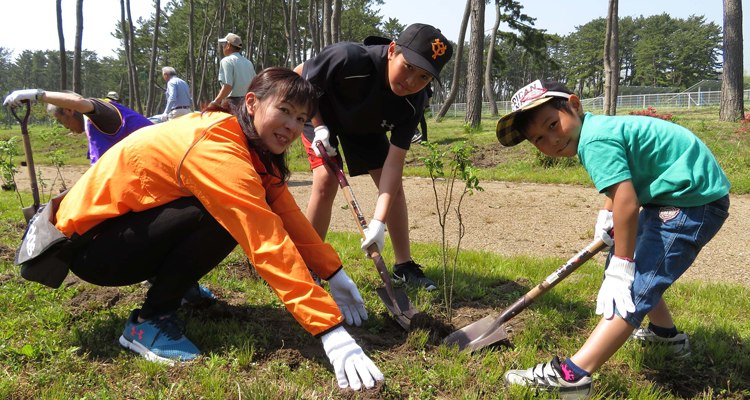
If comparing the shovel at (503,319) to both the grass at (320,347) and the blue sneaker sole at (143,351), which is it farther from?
the blue sneaker sole at (143,351)

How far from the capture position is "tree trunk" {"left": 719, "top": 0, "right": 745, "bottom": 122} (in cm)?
1192

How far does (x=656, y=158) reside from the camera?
84.4 inches

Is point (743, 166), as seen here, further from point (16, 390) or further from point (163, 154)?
point (16, 390)

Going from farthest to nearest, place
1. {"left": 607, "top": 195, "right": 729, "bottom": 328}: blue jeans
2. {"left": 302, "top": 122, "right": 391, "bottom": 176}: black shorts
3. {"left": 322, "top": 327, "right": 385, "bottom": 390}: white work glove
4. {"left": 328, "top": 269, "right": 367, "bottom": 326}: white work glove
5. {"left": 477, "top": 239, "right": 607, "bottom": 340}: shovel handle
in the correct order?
{"left": 302, "top": 122, "right": 391, "bottom": 176}: black shorts → {"left": 328, "top": 269, "right": 367, "bottom": 326}: white work glove → {"left": 477, "top": 239, "right": 607, "bottom": 340}: shovel handle → {"left": 607, "top": 195, "right": 729, "bottom": 328}: blue jeans → {"left": 322, "top": 327, "right": 385, "bottom": 390}: white work glove

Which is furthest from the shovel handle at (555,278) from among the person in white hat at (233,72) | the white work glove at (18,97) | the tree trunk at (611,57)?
the tree trunk at (611,57)

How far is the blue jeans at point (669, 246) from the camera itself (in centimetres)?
206

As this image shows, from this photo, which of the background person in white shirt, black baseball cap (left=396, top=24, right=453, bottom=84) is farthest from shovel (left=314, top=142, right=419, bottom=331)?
the background person in white shirt

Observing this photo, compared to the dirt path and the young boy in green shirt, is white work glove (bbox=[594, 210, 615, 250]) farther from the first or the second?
the dirt path

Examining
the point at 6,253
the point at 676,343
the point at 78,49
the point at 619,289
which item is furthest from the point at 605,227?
the point at 78,49

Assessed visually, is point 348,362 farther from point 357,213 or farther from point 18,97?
point 18,97

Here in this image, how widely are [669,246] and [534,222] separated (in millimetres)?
3364

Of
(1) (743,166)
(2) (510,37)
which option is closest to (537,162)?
(1) (743,166)

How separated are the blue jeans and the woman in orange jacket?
4.12ft

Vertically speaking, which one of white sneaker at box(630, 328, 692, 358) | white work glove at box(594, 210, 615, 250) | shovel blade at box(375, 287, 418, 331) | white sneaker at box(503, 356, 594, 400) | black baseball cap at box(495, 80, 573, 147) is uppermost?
black baseball cap at box(495, 80, 573, 147)
